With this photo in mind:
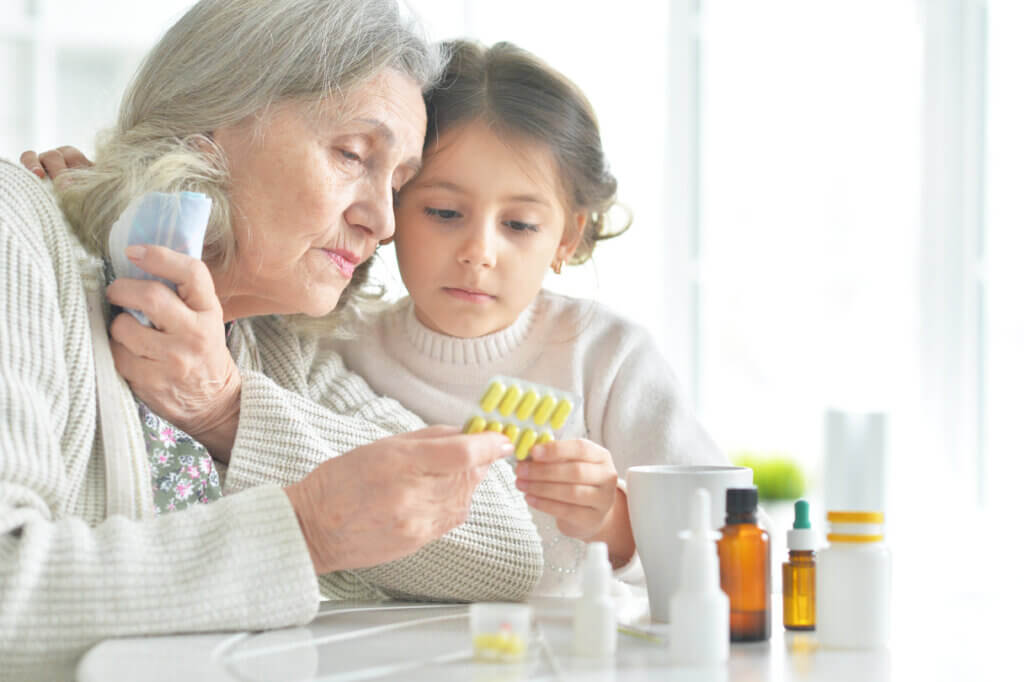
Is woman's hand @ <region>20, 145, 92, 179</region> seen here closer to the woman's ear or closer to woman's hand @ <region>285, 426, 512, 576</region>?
woman's hand @ <region>285, 426, 512, 576</region>

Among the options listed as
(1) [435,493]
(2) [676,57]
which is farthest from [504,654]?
(2) [676,57]

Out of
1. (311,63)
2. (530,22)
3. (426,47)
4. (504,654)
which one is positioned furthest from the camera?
(530,22)

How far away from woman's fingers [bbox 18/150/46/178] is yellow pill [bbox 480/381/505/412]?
0.81 meters

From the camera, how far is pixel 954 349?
3523mm

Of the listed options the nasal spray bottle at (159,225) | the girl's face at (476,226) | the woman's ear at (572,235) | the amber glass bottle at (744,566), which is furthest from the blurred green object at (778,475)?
the nasal spray bottle at (159,225)

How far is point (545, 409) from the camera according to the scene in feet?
3.68

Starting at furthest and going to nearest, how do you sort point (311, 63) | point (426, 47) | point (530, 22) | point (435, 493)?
point (530, 22) → point (426, 47) → point (311, 63) → point (435, 493)

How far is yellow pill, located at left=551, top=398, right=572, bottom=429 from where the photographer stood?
44.3 inches

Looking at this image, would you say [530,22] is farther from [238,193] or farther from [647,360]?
[238,193]

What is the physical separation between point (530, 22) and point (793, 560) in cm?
292

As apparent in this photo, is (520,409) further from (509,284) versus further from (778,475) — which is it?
(778,475)

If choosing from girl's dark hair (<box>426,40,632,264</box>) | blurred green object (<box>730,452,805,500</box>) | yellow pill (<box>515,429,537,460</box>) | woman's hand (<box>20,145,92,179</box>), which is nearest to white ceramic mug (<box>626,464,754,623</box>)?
yellow pill (<box>515,429,537,460</box>)

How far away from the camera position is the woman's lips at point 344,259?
4.97 feet

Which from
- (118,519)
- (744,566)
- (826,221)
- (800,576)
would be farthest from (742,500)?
(826,221)
